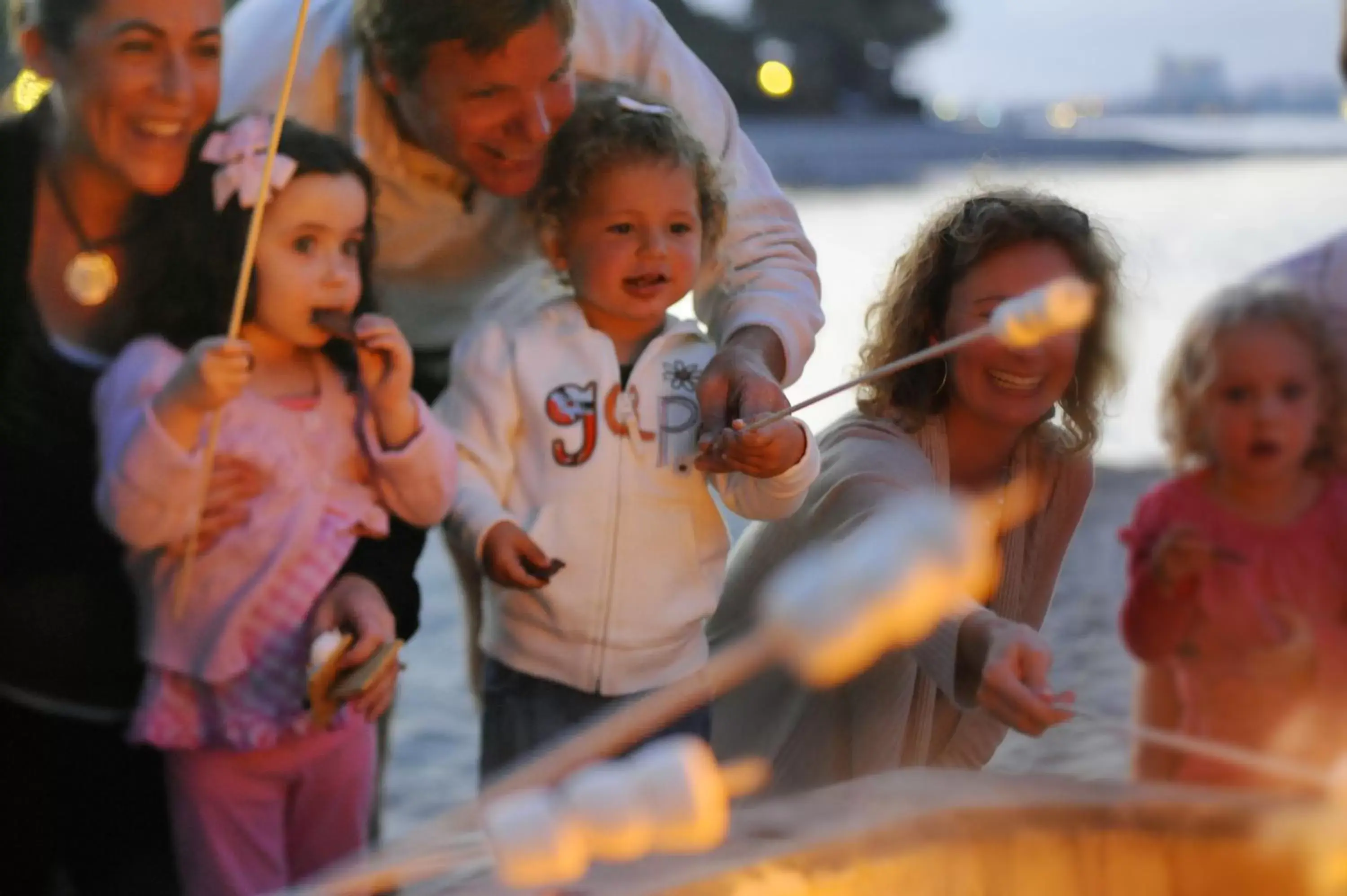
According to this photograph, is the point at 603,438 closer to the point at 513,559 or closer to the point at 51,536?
the point at 513,559

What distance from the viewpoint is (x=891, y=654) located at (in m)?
2.03

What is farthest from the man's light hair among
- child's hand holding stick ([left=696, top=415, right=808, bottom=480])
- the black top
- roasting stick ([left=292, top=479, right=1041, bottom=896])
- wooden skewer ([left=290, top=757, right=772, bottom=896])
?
wooden skewer ([left=290, top=757, right=772, bottom=896])

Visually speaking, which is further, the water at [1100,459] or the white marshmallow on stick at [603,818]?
the water at [1100,459]

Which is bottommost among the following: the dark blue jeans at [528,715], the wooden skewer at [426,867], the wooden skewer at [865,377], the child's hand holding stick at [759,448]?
the dark blue jeans at [528,715]

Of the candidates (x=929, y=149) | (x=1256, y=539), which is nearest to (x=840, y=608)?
(x=1256, y=539)

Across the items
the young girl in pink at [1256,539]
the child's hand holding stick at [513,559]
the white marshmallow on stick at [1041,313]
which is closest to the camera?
the white marshmallow on stick at [1041,313]

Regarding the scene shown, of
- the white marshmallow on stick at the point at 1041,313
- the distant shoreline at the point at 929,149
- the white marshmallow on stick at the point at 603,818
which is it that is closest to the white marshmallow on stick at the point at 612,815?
the white marshmallow on stick at the point at 603,818

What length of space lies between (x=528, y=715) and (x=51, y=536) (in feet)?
1.90

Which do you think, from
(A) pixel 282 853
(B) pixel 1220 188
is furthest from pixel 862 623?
(B) pixel 1220 188

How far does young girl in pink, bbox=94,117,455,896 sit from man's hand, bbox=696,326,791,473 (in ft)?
0.97

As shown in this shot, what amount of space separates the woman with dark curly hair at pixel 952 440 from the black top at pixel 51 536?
0.55m

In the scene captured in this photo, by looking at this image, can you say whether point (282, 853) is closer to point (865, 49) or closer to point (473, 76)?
point (473, 76)

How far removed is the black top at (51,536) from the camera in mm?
1722

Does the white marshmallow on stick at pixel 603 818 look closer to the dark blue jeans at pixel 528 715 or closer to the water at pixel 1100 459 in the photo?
the water at pixel 1100 459
